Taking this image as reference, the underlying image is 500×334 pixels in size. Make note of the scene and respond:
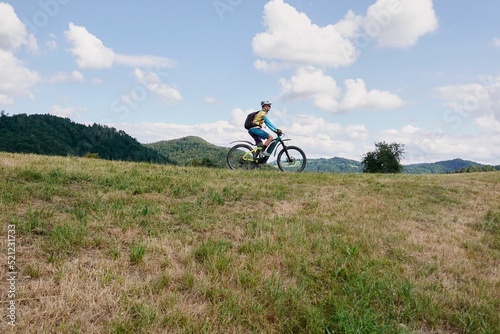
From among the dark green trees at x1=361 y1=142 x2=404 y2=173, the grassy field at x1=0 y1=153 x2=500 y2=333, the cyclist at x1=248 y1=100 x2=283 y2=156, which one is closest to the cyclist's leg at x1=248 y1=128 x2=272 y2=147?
the cyclist at x1=248 y1=100 x2=283 y2=156

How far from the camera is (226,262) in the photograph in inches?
212

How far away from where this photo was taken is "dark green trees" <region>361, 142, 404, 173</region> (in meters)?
87.6

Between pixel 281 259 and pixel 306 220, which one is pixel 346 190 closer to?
pixel 306 220

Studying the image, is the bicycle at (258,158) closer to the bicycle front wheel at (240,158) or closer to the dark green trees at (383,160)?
the bicycle front wheel at (240,158)

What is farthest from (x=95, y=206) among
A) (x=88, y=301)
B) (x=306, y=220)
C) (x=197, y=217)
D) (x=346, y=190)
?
(x=346, y=190)

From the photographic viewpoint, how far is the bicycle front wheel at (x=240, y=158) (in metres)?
16.7

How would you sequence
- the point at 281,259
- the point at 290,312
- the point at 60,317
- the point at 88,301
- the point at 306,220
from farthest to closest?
the point at 306,220
the point at 281,259
the point at 290,312
the point at 88,301
the point at 60,317

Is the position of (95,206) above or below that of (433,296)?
above

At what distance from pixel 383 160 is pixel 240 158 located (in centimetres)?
7936

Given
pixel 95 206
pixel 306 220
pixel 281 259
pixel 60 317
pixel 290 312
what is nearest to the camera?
pixel 60 317

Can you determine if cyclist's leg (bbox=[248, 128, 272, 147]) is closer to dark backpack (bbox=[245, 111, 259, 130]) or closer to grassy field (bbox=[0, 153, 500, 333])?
Result: dark backpack (bbox=[245, 111, 259, 130])

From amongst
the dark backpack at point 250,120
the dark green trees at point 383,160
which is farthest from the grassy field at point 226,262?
the dark green trees at point 383,160

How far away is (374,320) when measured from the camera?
4.25 meters

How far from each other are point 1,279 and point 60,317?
1.20 meters
